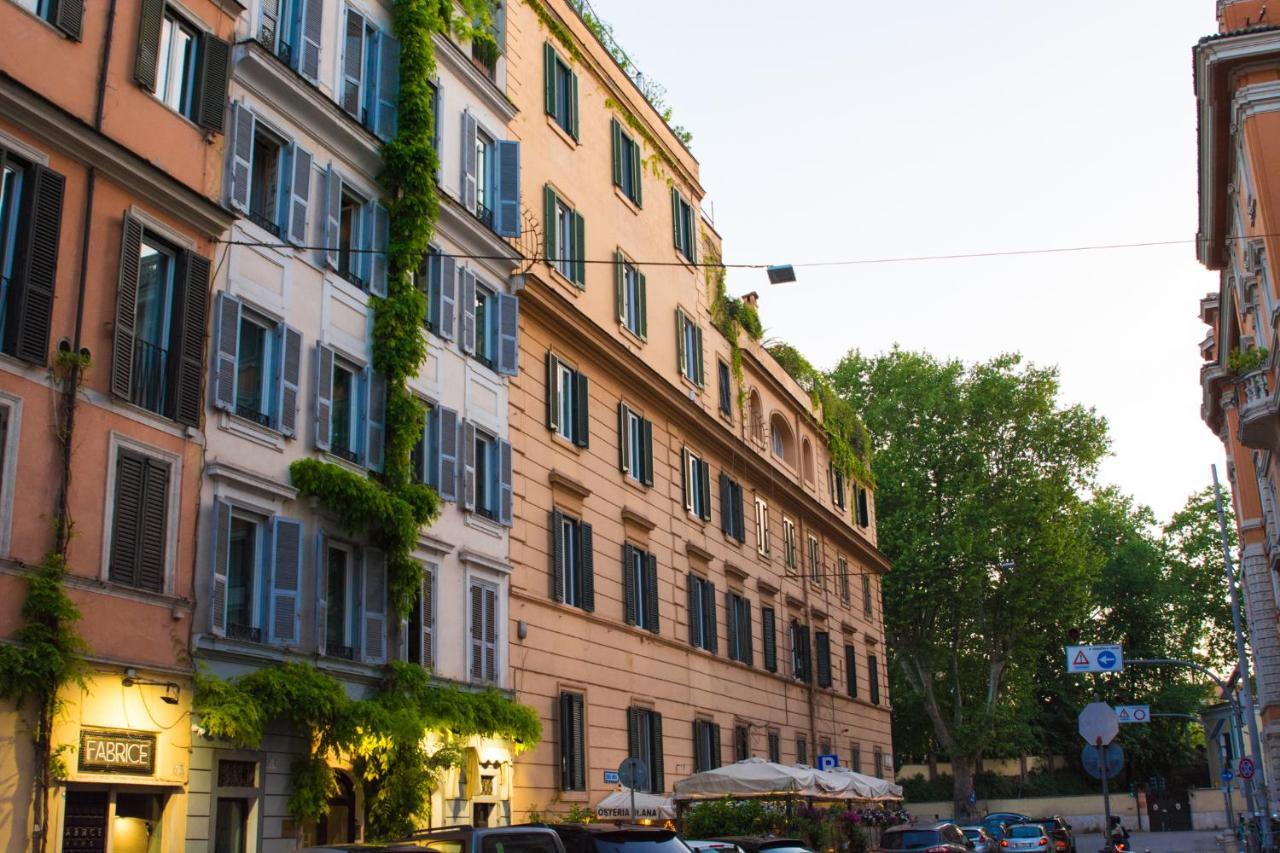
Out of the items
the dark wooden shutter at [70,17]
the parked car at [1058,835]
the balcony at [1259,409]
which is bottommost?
the parked car at [1058,835]

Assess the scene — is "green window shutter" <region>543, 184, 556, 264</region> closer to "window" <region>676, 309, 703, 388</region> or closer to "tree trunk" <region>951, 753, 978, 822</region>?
"window" <region>676, 309, 703, 388</region>

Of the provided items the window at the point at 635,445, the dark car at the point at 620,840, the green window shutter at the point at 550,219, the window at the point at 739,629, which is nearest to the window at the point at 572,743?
the window at the point at 635,445

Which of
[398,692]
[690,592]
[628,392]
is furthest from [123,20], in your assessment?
[690,592]

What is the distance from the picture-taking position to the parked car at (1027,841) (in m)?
37.4

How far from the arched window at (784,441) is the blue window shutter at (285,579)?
1073 inches

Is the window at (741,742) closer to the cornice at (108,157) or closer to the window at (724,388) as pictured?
the window at (724,388)

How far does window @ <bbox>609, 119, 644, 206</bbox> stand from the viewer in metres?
33.3

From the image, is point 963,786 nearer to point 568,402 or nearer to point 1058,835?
point 1058,835

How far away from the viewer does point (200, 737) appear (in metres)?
16.9

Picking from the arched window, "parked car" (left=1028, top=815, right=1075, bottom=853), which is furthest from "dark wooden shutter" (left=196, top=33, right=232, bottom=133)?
"parked car" (left=1028, top=815, right=1075, bottom=853)

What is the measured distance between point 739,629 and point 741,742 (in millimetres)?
3157

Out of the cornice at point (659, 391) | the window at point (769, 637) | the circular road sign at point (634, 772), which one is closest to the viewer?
the circular road sign at point (634, 772)

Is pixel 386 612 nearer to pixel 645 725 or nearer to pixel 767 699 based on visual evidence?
pixel 645 725

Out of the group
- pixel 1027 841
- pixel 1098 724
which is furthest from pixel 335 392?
pixel 1027 841
